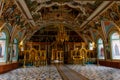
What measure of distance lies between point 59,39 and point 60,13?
3.68m

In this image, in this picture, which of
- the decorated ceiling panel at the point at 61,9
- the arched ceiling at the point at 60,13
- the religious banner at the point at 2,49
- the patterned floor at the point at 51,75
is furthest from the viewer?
the religious banner at the point at 2,49

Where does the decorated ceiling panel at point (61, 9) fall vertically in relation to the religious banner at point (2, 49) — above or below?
above

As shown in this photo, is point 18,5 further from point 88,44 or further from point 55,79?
point 88,44

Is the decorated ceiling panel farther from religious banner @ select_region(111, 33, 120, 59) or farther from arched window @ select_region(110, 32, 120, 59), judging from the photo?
religious banner @ select_region(111, 33, 120, 59)

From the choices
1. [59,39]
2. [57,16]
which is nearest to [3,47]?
[59,39]

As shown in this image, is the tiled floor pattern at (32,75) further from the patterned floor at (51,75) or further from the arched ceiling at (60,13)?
the arched ceiling at (60,13)

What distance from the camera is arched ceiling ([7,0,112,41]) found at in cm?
1156

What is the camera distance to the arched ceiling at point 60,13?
11.6 meters

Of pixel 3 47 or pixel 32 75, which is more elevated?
pixel 3 47

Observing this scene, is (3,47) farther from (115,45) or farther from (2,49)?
(115,45)

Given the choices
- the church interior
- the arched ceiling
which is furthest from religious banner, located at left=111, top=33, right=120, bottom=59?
the arched ceiling

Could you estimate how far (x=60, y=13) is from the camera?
56.0 ft

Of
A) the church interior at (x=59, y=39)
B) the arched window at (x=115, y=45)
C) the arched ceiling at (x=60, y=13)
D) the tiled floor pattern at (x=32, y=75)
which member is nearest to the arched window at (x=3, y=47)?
the church interior at (x=59, y=39)

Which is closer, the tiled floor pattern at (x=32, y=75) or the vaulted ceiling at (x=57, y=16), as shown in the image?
the tiled floor pattern at (x=32, y=75)
